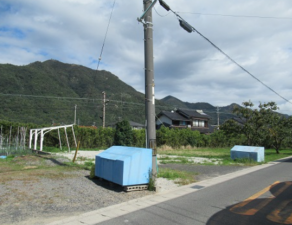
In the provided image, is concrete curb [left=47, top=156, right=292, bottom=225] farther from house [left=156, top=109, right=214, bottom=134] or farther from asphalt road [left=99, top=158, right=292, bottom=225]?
house [left=156, top=109, right=214, bottom=134]

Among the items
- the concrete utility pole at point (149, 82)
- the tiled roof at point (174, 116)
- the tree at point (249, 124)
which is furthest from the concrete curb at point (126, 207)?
the tiled roof at point (174, 116)

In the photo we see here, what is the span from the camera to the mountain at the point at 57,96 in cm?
4419

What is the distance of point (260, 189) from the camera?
24.3ft

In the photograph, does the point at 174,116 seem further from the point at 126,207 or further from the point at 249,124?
the point at 126,207

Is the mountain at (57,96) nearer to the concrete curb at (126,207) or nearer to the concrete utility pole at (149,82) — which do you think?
the concrete utility pole at (149,82)

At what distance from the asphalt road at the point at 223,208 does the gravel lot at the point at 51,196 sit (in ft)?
3.52

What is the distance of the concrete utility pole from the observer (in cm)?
772

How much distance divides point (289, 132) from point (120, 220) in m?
24.3

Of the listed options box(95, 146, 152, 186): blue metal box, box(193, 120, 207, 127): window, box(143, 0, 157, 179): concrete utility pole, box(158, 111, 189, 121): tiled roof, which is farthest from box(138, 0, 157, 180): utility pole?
box(193, 120, 207, 127): window

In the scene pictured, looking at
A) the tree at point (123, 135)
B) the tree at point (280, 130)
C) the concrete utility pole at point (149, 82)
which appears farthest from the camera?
the tree at point (123, 135)

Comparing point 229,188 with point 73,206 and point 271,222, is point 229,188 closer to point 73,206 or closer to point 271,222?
point 271,222

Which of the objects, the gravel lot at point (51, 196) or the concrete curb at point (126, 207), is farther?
the gravel lot at point (51, 196)

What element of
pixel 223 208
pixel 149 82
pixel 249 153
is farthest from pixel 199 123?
pixel 223 208

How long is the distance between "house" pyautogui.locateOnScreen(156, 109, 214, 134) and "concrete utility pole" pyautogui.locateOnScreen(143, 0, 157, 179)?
129 feet
